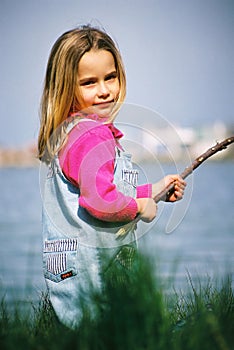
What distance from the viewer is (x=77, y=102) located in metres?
1.77

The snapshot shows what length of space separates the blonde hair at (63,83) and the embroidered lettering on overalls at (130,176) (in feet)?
0.39

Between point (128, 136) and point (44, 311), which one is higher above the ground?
point (128, 136)

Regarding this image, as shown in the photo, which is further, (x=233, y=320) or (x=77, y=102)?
(x=77, y=102)

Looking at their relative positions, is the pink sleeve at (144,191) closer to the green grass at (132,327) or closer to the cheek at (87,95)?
the cheek at (87,95)

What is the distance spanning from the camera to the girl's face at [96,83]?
1.73 m

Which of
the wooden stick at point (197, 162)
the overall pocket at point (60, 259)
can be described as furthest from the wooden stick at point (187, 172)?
the overall pocket at point (60, 259)

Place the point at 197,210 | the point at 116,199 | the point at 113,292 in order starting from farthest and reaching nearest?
1. the point at 197,210
2. the point at 116,199
3. the point at 113,292

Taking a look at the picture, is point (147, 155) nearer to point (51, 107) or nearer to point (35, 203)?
point (51, 107)

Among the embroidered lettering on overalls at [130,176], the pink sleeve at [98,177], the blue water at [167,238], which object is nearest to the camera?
the blue water at [167,238]

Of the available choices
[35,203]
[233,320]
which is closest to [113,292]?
[233,320]

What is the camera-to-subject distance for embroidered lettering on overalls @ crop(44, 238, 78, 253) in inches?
65.9

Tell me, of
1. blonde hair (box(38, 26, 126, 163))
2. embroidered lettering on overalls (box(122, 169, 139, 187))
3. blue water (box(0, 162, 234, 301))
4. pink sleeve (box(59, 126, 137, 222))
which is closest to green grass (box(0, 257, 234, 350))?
blue water (box(0, 162, 234, 301))

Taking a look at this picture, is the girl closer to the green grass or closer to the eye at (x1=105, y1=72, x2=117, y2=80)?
the eye at (x1=105, y1=72, x2=117, y2=80)

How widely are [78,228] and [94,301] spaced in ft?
1.17
